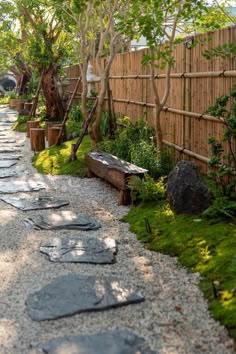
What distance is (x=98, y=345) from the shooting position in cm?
334

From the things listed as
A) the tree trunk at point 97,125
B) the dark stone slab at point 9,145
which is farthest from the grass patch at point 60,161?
the dark stone slab at point 9,145

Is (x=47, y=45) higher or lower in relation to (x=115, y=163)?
higher

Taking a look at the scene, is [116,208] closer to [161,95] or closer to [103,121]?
[161,95]

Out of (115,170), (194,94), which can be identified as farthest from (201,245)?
(194,94)

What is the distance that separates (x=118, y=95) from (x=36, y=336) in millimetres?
9881

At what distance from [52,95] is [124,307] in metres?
13.3

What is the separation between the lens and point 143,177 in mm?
7129

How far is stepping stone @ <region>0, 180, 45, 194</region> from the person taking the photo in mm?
8277

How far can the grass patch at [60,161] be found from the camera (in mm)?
9758

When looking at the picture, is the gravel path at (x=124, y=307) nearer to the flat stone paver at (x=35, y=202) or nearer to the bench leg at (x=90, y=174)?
the flat stone paver at (x=35, y=202)

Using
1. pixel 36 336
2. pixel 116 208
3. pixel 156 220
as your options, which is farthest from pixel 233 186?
pixel 36 336

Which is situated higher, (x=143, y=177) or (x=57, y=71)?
(x=57, y=71)

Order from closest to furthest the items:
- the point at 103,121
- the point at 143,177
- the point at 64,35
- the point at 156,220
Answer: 1. the point at 156,220
2. the point at 143,177
3. the point at 103,121
4. the point at 64,35

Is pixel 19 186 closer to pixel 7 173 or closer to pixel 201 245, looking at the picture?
pixel 7 173
